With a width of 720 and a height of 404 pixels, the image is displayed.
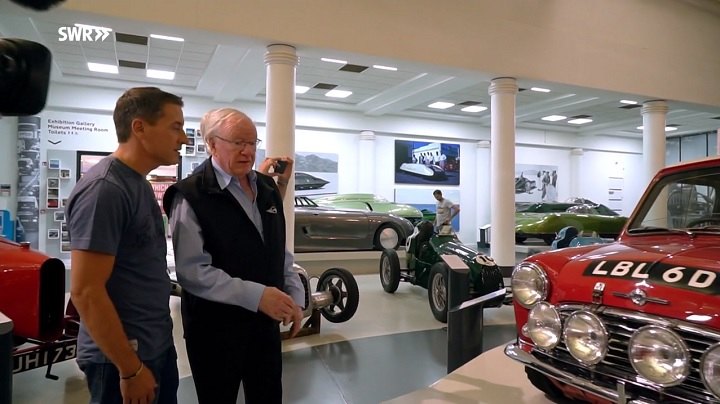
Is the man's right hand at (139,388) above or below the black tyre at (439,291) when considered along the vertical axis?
above

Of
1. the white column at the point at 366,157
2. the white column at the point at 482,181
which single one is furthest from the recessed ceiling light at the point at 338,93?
the white column at the point at 482,181

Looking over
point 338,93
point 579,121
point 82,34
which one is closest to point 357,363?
point 82,34

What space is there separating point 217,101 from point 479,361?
10.3 metres

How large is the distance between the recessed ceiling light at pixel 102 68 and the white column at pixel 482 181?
415 inches

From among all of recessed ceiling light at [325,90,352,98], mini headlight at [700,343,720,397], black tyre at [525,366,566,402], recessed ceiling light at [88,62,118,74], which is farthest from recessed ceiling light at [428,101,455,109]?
mini headlight at [700,343,720,397]

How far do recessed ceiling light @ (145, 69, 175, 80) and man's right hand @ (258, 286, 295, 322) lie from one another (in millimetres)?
9545

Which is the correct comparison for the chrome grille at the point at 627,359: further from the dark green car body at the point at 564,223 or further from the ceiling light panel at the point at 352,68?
the dark green car body at the point at 564,223

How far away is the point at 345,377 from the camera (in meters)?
3.38

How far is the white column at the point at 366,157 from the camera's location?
13.5 m

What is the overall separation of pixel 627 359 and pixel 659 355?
164 millimetres

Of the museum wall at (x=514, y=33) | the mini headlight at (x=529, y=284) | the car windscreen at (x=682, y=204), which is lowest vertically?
the mini headlight at (x=529, y=284)

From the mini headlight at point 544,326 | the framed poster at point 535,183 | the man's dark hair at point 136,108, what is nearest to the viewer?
the man's dark hair at point 136,108

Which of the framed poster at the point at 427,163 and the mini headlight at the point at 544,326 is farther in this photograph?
the framed poster at the point at 427,163

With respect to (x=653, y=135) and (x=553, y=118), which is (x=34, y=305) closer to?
(x=653, y=135)
